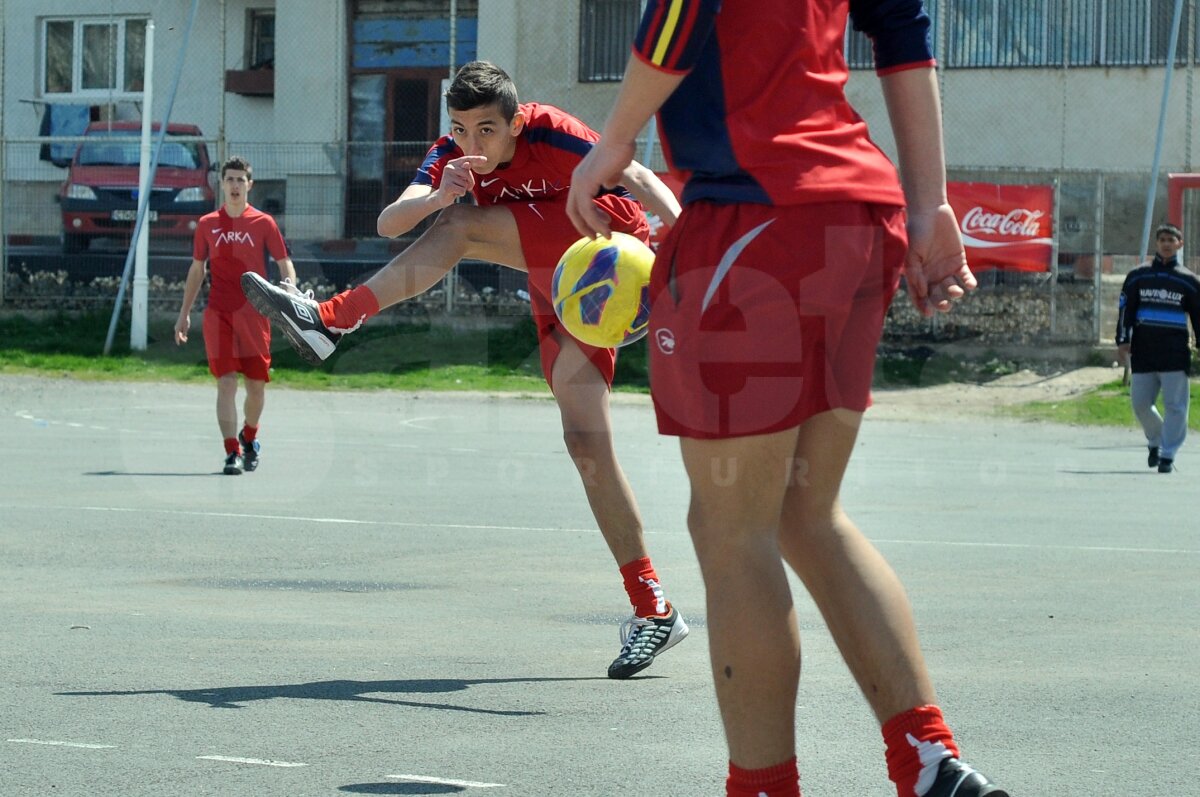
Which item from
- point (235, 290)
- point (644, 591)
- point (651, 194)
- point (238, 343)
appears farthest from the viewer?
point (235, 290)

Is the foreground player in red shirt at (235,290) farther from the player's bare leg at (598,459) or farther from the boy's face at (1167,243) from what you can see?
the boy's face at (1167,243)

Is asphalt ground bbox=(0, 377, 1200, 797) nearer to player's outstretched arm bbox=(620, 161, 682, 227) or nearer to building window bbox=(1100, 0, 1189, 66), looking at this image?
player's outstretched arm bbox=(620, 161, 682, 227)

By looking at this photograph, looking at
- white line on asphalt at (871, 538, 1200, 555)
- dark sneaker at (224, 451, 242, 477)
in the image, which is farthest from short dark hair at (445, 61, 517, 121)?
dark sneaker at (224, 451, 242, 477)

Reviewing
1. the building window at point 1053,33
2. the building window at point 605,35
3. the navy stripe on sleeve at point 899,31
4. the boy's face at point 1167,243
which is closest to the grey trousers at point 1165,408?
the boy's face at point 1167,243

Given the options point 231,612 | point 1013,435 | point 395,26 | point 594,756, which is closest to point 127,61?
point 395,26

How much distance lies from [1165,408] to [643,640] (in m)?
10.9

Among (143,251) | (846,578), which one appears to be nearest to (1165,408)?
(846,578)

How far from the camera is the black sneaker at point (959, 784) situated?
3151 millimetres

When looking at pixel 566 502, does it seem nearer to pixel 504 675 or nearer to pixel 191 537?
pixel 191 537

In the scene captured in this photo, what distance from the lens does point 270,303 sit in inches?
251

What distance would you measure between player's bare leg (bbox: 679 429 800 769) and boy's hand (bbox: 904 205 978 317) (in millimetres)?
574

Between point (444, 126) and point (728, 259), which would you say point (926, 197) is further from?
point (444, 126)

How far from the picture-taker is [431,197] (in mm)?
5910

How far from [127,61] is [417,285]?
29.9 metres
